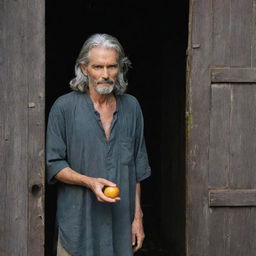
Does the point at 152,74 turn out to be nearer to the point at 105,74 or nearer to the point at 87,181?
the point at 105,74

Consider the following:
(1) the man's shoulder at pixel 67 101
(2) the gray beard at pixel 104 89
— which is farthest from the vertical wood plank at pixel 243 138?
(1) the man's shoulder at pixel 67 101

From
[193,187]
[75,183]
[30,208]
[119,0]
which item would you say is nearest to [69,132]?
[75,183]

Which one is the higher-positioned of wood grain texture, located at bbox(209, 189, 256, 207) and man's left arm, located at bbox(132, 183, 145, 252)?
wood grain texture, located at bbox(209, 189, 256, 207)

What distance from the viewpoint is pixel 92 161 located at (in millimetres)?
3180

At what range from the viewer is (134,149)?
3.38m

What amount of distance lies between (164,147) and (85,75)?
152 inches

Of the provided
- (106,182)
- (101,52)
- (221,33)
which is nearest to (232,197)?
(106,182)

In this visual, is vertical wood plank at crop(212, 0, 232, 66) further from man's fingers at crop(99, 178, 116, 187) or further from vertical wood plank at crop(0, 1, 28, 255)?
vertical wood plank at crop(0, 1, 28, 255)

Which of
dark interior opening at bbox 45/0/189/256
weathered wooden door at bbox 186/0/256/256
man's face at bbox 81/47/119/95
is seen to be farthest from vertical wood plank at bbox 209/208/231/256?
dark interior opening at bbox 45/0/189/256

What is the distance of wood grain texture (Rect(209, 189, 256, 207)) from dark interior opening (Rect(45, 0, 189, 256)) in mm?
1956

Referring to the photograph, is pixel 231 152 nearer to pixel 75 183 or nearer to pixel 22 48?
pixel 75 183

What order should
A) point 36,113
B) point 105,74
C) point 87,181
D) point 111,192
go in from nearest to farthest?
point 111,192 < point 87,181 < point 105,74 < point 36,113

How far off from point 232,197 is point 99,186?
3.48ft

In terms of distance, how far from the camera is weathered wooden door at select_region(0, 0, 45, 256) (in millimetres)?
3221
